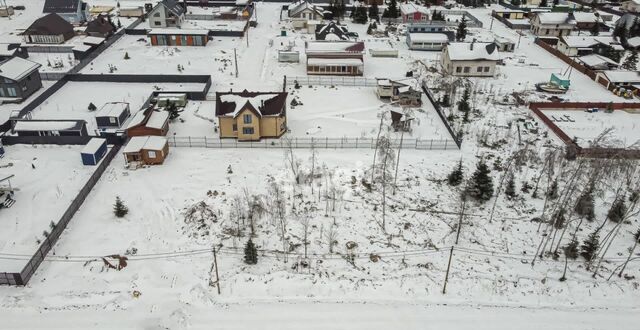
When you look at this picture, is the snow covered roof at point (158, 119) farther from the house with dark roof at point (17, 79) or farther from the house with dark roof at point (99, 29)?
the house with dark roof at point (99, 29)

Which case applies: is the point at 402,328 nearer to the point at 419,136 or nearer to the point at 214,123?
the point at 419,136

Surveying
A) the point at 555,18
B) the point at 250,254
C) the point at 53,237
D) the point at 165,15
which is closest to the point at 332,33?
the point at 165,15

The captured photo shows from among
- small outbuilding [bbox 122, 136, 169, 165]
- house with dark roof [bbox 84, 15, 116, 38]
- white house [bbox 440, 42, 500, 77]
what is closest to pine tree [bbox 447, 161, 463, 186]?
small outbuilding [bbox 122, 136, 169, 165]

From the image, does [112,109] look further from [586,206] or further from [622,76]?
[622,76]

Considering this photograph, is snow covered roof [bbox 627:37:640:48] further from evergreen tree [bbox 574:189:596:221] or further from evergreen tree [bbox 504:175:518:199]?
evergreen tree [bbox 504:175:518:199]

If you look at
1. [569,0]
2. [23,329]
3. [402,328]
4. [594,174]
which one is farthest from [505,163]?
[569,0]

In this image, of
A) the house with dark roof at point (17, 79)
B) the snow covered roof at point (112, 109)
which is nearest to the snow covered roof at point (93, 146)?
the snow covered roof at point (112, 109)

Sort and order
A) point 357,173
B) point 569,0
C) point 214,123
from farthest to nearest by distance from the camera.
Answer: point 569,0 < point 214,123 < point 357,173
